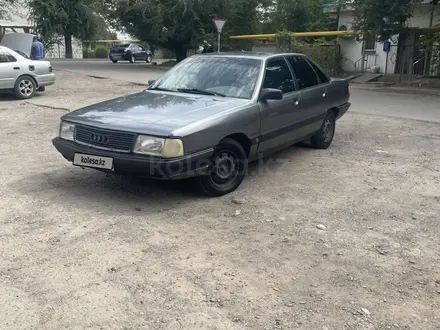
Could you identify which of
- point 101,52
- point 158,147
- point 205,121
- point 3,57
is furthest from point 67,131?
point 101,52

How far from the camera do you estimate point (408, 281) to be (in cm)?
351

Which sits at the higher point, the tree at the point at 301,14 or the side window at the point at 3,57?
the tree at the point at 301,14

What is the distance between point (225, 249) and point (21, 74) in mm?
10968

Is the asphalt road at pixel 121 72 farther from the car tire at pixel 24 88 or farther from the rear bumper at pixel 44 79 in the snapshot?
the car tire at pixel 24 88

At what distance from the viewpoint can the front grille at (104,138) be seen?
15.2ft

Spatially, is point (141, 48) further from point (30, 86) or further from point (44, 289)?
point (44, 289)

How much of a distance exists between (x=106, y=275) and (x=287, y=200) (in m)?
2.38

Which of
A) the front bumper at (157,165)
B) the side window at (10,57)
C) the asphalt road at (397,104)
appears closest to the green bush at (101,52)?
the asphalt road at (397,104)

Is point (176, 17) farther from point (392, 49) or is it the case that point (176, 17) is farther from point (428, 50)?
point (428, 50)

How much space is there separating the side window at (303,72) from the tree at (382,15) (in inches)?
420

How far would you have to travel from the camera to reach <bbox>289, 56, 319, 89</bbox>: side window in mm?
6672

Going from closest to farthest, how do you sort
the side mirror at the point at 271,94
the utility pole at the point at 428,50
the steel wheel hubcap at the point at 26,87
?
the side mirror at the point at 271,94
the steel wheel hubcap at the point at 26,87
the utility pole at the point at 428,50

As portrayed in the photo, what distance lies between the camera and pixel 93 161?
4.77 metres

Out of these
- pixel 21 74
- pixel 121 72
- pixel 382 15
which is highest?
pixel 382 15
